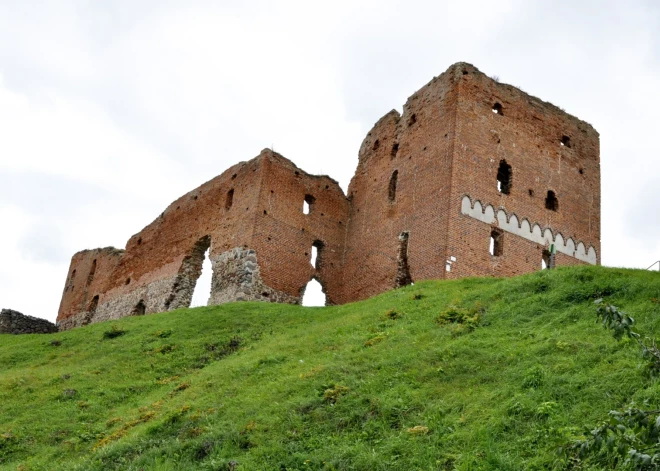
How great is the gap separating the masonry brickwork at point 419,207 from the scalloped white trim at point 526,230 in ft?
0.12

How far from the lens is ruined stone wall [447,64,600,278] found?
22906mm

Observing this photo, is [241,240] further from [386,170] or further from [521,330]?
[521,330]

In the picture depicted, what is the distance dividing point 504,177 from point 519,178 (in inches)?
20.0

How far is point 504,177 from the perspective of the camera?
81.4ft

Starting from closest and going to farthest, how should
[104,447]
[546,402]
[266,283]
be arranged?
[546,402]
[104,447]
[266,283]

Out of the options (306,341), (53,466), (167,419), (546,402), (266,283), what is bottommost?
(53,466)

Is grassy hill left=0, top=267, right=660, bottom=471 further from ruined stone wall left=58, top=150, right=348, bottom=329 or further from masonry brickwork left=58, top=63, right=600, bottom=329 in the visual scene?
ruined stone wall left=58, top=150, right=348, bottom=329

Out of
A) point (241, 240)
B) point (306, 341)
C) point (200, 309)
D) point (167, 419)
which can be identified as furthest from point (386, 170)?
point (167, 419)

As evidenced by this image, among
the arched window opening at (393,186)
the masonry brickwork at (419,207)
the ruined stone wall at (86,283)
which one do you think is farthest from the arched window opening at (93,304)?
the arched window opening at (393,186)

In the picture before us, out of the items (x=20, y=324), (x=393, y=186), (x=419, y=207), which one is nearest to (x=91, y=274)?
(x=20, y=324)

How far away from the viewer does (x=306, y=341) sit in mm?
15391

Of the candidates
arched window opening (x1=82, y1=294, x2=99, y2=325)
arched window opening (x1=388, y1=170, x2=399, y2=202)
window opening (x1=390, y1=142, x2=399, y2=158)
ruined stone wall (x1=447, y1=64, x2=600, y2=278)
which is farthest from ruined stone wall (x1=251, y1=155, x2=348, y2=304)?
arched window opening (x1=82, y1=294, x2=99, y2=325)

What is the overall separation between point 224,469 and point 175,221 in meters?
23.6

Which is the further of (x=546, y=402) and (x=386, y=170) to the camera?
(x=386, y=170)
